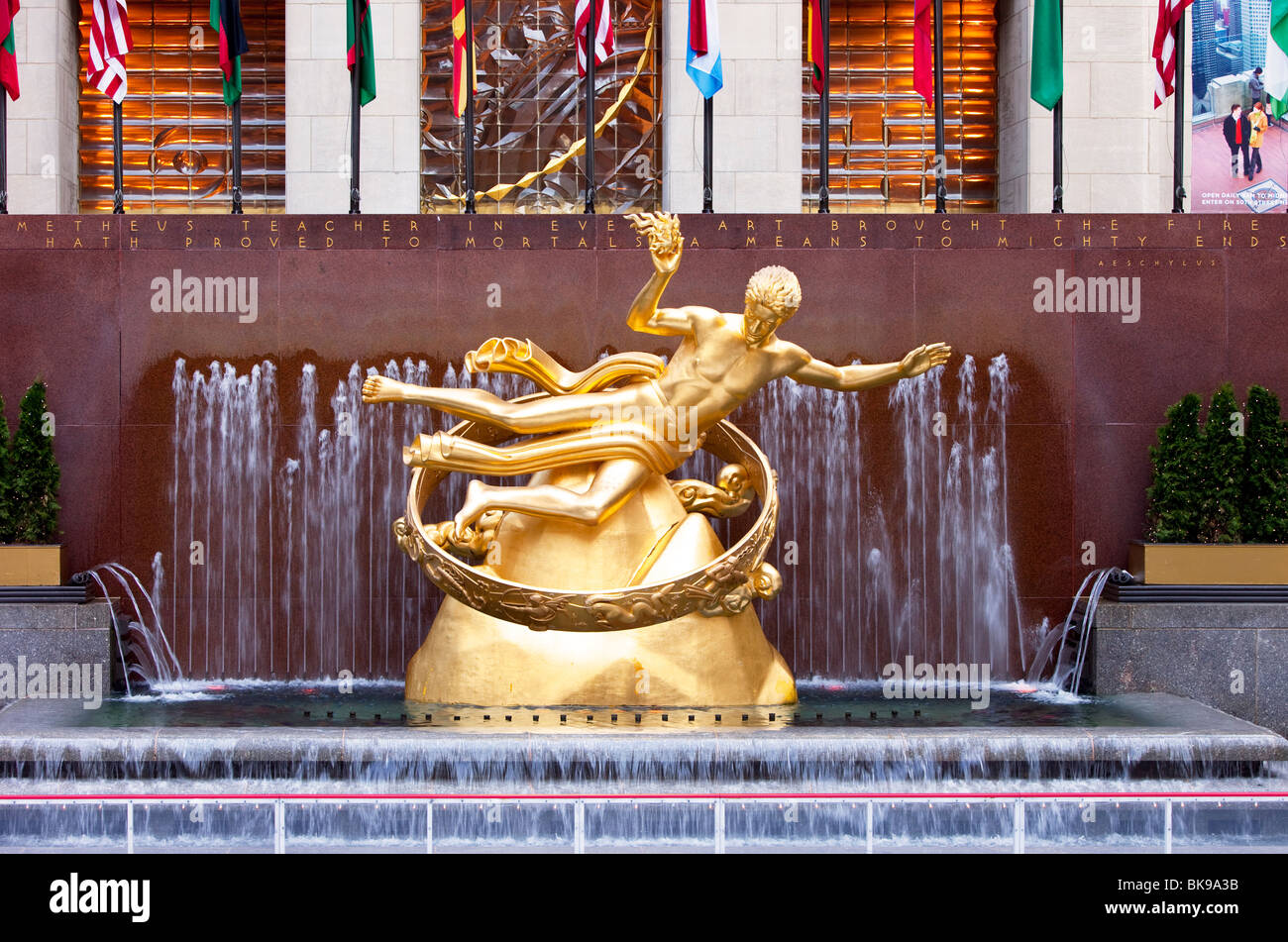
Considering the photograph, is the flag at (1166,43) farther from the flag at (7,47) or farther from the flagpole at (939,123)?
the flag at (7,47)

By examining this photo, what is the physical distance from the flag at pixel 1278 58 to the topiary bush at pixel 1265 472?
3392mm

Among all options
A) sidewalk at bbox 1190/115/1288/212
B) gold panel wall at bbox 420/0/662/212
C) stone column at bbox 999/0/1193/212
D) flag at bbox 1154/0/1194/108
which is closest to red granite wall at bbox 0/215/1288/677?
flag at bbox 1154/0/1194/108

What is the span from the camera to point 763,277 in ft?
33.9

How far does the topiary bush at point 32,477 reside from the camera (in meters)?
12.5

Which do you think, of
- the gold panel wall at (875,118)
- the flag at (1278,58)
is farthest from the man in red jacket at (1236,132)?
the flag at (1278,58)

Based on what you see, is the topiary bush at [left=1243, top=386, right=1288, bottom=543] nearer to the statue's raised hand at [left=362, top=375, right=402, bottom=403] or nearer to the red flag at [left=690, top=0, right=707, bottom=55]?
the red flag at [left=690, top=0, right=707, bottom=55]

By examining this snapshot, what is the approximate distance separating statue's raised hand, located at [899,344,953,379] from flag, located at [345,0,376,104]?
6.53 meters

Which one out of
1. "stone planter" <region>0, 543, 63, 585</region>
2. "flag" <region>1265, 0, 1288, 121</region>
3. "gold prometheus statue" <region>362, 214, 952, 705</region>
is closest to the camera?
"gold prometheus statue" <region>362, 214, 952, 705</region>

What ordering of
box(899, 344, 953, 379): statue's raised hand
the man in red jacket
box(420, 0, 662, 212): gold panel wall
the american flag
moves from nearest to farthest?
box(899, 344, 953, 379): statue's raised hand < the american flag < box(420, 0, 662, 212): gold panel wall < the man in red jacket

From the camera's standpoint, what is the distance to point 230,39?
14.4 meters

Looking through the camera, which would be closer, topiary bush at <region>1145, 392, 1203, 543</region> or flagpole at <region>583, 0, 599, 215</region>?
topiary bush at <region>1145, 392, 1203, 543</region>

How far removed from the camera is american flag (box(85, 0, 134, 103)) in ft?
45.9

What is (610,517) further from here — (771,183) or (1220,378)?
(771,183)
